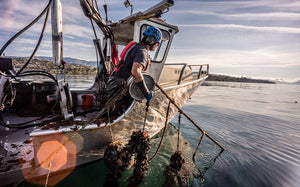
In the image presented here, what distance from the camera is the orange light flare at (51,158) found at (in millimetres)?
2711

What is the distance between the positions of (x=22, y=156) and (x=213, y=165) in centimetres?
473

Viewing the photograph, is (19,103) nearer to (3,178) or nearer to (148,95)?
(3,178)

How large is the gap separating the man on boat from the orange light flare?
143 cm

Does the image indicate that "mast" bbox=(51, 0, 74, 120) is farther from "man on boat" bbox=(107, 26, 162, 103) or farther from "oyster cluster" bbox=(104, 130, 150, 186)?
"oyster cluster" bbox=(104, 130, 150, 186)

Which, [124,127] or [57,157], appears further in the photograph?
[124,127]

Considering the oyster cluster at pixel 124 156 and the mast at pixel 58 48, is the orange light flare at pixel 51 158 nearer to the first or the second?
the mast at pixel 58 48

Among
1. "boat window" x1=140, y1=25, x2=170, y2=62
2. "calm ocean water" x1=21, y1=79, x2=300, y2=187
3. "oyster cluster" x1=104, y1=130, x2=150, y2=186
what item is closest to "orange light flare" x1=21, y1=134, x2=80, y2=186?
"calm ocean water" x1=21, y1=79, x2=300, y2=187

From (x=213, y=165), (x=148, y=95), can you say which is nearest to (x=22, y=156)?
(x=148, y=95)

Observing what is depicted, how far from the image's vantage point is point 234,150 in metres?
5.12

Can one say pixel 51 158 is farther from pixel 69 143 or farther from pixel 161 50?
pixel 161 50

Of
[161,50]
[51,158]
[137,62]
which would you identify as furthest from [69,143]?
[161,50]

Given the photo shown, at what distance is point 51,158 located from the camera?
2770 mm

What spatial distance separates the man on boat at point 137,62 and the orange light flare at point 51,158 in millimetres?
1431

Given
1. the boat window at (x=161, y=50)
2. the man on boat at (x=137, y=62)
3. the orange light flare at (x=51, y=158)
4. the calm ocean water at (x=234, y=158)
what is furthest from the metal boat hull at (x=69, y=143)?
the boat window at (x=161, y=50)
